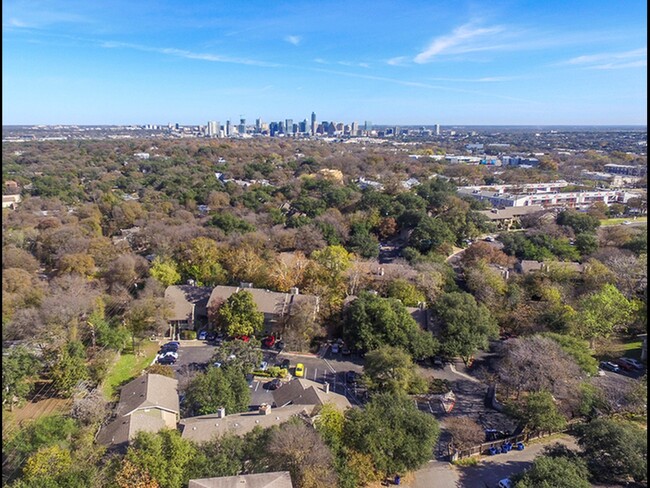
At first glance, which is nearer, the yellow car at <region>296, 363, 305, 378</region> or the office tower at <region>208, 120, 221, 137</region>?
the yellow car at <region>296, 363, 305, 378</region>

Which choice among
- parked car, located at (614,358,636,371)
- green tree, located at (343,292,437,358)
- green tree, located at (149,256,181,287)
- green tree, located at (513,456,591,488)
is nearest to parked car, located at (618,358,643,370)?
parked car, located at (614,358,636,371)

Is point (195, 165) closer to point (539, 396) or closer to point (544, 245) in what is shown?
point (544, 245)

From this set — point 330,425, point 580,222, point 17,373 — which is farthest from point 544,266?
point 17,373

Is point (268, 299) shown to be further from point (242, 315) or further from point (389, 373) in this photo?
point (389, 373)

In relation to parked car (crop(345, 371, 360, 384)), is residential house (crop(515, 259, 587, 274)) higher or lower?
higher

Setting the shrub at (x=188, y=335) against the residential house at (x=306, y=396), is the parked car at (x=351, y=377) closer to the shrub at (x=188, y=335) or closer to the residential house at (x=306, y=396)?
the residential house at (x=306, y=396)

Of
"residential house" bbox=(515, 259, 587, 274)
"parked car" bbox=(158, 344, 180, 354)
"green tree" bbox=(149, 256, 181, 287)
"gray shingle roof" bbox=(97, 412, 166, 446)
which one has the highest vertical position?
"residential house" bbox=(515, 259, 587, 274)

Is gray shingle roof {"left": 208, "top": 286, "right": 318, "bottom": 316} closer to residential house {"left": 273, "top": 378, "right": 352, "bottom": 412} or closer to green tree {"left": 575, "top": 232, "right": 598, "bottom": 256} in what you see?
residential house {"left": 273, "top": 378, "right": 352, "bottom": 412}
